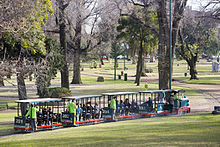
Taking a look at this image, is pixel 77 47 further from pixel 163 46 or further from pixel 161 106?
pixel 161 106

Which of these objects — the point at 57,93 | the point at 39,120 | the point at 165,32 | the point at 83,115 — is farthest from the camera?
the point at 57,93

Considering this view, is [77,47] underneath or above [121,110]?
above

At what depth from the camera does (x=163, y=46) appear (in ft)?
110

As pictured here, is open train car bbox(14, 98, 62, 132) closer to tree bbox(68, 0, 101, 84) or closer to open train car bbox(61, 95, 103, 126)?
open train car bbox(61, 95, 103, 126)

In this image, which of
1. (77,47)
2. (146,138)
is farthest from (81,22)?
(146,138)

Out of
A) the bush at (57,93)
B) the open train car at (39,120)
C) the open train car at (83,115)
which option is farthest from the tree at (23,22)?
the bush at (57,93)

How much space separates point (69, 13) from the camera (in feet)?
137

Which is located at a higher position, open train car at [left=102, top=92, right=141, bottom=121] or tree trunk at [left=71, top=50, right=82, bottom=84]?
tree trunk at [left=71, top=50, right=82, bottom=84]

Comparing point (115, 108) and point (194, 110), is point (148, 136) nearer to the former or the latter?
point (115, 108)

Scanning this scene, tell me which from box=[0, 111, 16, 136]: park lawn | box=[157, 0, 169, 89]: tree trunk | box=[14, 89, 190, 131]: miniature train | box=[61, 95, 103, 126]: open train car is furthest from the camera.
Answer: box=[157, 0, 169, 89]: tree trunk

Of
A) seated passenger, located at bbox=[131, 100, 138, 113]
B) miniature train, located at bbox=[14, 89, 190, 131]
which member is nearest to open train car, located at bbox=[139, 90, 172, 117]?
miniature train, located at bbox=[14, 89, 190, 131]

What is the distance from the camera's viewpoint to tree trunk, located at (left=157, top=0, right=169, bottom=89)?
108 ft

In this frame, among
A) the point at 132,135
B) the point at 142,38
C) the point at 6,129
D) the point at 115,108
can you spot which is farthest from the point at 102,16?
the point at 132,135

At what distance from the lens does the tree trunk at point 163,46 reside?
108 feet
